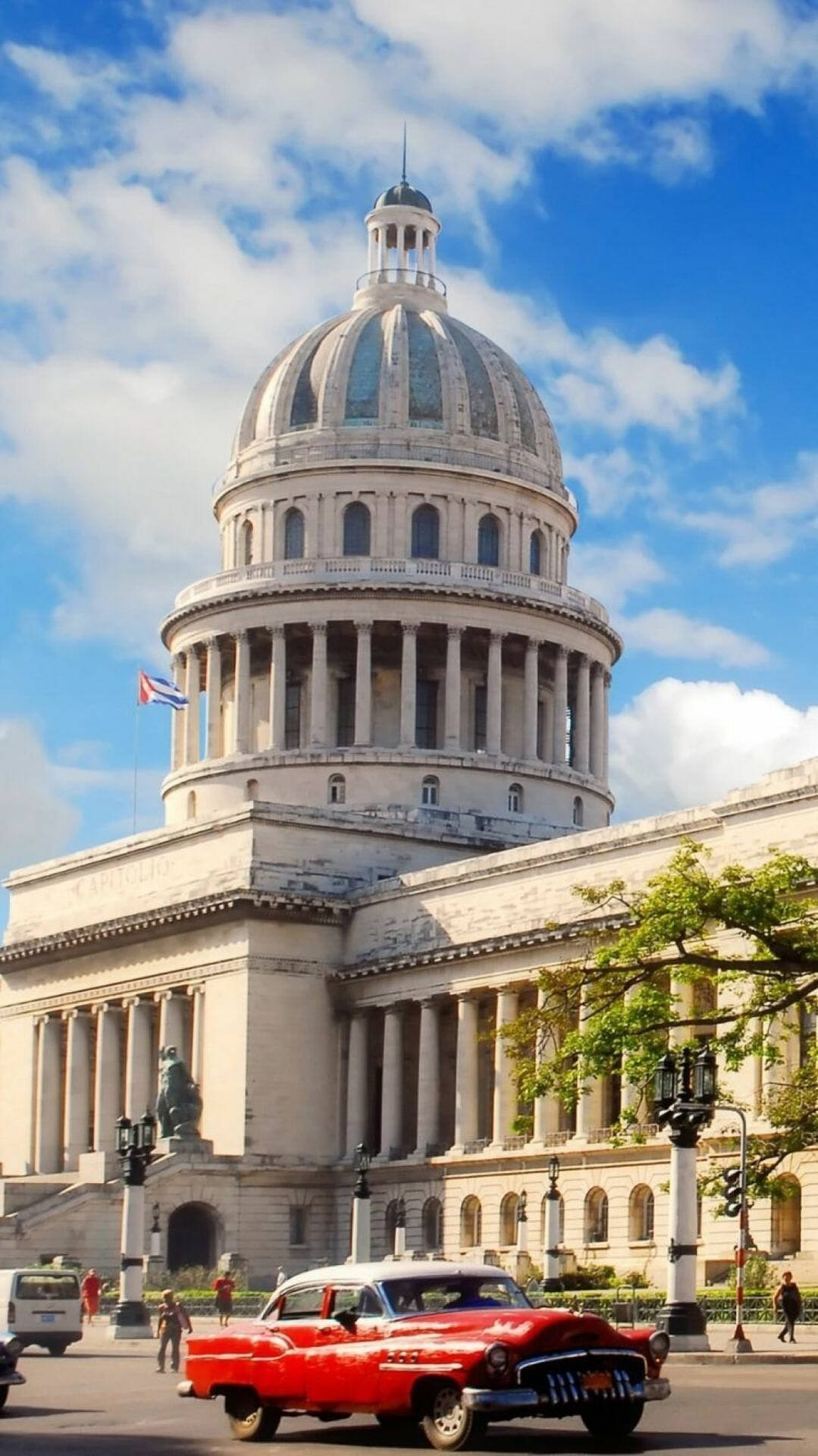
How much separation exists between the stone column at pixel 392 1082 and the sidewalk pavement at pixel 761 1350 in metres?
33.8

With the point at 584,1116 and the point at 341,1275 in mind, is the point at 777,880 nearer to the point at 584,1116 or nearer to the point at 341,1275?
the point at 341,1275

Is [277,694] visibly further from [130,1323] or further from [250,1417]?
[250,1417]

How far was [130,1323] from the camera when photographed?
60312mm

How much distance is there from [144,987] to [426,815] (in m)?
13.1

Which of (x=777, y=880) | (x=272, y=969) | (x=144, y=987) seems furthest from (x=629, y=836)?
(x=777, y=880)

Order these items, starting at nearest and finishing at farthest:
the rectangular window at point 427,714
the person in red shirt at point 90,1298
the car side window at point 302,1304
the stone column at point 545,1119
A: the car side window at point 302,1304 < the person in red shirt at point 90,1298 < the stone column at point 545,1119 < the rectangular window at point 427,714

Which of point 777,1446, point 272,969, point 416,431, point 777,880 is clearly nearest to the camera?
point 777,1446

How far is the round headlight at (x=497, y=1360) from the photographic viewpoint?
84.7 ft

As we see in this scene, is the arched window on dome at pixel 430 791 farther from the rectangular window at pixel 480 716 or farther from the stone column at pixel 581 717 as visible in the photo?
the stone column at pixel 581 717

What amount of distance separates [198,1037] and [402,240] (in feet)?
146

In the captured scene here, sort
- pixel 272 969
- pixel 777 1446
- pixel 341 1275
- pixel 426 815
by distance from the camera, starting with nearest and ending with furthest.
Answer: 1. pixel 777 1446
2. pixel 341 1275
3. pixel 272 969
4. pixel 426 815

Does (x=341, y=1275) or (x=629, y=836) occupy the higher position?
(x=629, y=836)

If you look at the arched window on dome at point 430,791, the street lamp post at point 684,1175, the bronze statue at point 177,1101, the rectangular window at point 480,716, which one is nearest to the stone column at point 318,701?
the arched window on dome at point 430,791

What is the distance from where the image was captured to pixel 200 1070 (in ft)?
299
